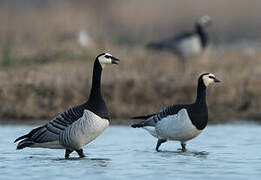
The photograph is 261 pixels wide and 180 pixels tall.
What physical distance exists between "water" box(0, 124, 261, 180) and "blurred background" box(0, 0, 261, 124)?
1512 millimetres

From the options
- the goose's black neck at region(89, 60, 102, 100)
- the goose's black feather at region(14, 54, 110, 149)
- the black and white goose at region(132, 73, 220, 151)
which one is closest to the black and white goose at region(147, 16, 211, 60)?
the black and white goose at region(132, 73, 220, 151)

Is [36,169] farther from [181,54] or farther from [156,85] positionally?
[181,54]

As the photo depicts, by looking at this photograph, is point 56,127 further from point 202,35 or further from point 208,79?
point 202,35

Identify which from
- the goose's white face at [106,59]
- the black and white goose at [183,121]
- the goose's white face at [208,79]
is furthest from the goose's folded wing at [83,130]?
the goose's white face at [208,79]

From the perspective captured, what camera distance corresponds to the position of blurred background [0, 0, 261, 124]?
49.0ft

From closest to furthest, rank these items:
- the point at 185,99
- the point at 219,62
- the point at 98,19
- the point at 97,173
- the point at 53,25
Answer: the point at 97,173 < the point at 185,99 < the point at 219,62 < the point at 53,25 < the point at 98,19

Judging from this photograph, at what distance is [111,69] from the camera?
16703mm

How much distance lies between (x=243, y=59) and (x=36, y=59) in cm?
529

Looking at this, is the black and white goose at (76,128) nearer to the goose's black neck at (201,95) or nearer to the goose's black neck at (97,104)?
the goose's black neck at (97,104)

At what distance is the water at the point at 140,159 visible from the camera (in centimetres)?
910

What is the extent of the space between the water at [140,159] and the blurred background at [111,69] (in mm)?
1512

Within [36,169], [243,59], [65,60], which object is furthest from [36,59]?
[36,169]

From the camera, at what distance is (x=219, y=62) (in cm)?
1753

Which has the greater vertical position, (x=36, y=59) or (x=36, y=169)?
(x=36, y=59)
